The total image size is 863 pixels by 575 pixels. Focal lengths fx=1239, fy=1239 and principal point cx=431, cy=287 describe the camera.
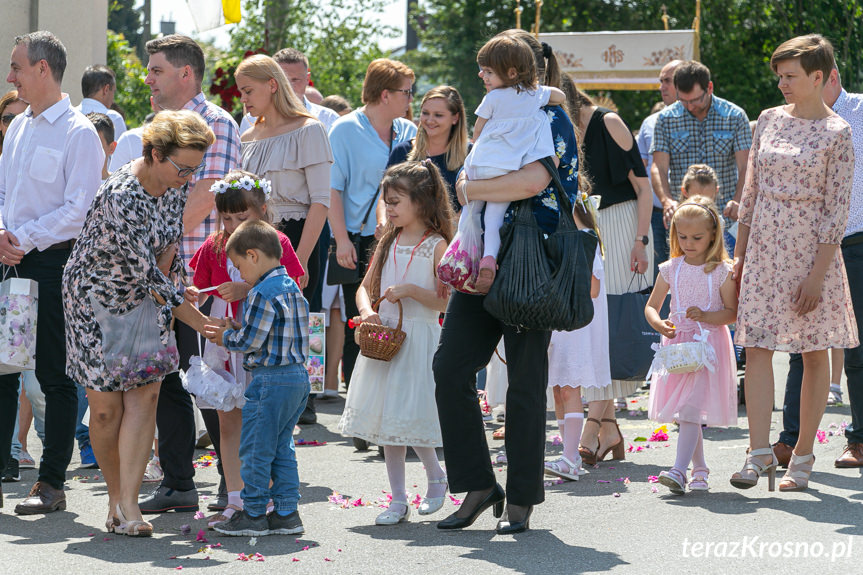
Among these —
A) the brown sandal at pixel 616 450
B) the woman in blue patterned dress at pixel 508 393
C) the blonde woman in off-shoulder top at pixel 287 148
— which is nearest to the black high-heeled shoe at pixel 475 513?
the woman in blue patterned dress at pixel 508 393

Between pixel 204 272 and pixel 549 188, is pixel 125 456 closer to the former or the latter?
pixel 204 272

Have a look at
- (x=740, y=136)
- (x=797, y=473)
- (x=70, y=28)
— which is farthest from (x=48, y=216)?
(x=70, y=28)

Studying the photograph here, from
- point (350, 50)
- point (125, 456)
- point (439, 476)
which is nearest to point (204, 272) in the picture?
point (125, 456)

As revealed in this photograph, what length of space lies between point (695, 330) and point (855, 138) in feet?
5.21

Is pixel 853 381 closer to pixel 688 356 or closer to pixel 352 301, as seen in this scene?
pixel 688 356

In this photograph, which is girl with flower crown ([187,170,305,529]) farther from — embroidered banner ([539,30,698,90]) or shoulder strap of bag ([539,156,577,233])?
embroidered banner ([539,30,698,90])

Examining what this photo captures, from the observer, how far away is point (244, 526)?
211 inches

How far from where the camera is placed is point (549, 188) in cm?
534

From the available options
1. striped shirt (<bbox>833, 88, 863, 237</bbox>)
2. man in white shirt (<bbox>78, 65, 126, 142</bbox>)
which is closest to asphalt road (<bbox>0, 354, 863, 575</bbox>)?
striped shirt (<bbox>833, 88, 863, 237</bbox>)

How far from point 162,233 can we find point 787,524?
3.04 m

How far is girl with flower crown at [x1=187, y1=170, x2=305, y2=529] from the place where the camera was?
5.69 m

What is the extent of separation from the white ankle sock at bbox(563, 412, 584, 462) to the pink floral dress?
977 millimetres

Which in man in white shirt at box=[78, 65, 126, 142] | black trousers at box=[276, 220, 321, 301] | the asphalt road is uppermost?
man in white shirt at box=[78, 65, 126, 142]

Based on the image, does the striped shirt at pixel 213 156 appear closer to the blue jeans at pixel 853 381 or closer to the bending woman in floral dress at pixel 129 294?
the bending woman in floral dress at pixel 129 294
